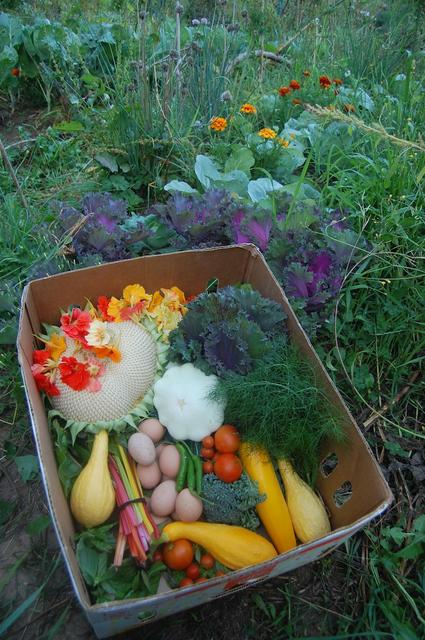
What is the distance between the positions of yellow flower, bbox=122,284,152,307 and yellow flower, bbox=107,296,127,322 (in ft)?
0.07

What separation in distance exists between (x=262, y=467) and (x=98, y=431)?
433 mm

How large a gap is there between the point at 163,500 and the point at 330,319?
0.77 m

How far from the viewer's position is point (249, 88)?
267cm

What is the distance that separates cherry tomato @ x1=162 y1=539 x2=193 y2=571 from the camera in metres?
1.10

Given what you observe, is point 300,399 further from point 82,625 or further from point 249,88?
point 249,88

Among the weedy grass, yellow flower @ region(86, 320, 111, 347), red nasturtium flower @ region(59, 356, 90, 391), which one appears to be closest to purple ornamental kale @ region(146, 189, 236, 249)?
the weedy grass

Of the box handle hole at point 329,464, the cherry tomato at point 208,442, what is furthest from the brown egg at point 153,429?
the box handle hole at point 329,464

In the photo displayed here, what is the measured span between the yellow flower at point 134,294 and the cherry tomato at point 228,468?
0.55 m

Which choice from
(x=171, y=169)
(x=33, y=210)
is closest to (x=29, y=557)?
(x=33, y=210)

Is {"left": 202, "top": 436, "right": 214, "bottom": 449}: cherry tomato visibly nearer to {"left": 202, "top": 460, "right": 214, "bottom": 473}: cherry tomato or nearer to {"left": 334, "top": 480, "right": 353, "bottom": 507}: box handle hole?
{"left": 202, "top": 460, "right": 214, "bottom": 473}: cherry tomato

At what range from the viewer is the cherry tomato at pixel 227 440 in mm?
1255

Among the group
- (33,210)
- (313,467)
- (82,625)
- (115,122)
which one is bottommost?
(82,625)

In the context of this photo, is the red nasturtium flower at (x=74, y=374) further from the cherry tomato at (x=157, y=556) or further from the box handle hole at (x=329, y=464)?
the box handle hole at (x=329, y=464)

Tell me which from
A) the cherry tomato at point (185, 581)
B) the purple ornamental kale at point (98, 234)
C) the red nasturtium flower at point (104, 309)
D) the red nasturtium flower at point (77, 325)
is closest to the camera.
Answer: the cherry tomato at point (185, 581)
